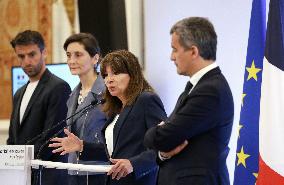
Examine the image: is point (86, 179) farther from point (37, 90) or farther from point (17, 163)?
point (37, 90)

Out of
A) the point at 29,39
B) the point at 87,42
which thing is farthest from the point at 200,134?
the point at 29,39

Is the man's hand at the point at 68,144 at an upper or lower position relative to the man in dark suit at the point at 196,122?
lower

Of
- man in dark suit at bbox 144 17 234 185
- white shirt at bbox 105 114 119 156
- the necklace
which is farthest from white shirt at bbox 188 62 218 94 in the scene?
the necklace

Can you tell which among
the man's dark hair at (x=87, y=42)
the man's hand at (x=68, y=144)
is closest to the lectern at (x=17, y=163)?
the man's hand at (x=68, y=144)

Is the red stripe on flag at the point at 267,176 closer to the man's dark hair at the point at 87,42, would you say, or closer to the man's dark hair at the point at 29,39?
the man's dark hair at the point at 87,42

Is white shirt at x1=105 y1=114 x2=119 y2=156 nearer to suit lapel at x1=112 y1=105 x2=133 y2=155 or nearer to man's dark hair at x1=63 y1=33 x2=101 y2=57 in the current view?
suit lapel at x1=112 y1=105 x2=133 y2=155

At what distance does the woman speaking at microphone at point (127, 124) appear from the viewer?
2.75 m

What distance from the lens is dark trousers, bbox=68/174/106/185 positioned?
10.2ft

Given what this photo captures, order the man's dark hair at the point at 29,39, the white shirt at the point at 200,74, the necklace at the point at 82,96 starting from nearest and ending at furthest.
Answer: the white shirt at the point at 200,74 → the necklace at the point at 82,96 → the man's dark hair at the point at 29,39

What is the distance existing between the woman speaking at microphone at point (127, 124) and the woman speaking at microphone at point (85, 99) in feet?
0.58

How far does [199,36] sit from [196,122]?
36 centimetres

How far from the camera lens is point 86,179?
10.3ft

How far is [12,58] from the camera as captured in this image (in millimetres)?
6387

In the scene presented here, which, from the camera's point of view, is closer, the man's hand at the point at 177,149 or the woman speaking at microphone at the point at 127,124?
the man's hand at the point at 177,149
